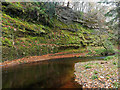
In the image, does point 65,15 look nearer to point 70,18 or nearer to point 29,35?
point 70,18

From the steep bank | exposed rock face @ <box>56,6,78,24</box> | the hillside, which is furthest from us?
exposed rock face @ <box>56,6,78,24</box>

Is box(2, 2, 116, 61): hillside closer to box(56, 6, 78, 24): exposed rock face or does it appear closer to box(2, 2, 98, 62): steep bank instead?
box(2, 2, 98, 62): steep bank

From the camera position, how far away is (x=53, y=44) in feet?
62.2

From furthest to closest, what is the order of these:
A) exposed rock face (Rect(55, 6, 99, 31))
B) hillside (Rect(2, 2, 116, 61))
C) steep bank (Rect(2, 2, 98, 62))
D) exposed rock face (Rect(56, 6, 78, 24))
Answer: exposed rock face (Rect(55, 6, 99, 31)) → exposed rock face (Rect(56, 6, 78, 24)) → hillside (Rect(2, 2, 116, 61)) → steep bank (Rect(2, 2, 98, 62))

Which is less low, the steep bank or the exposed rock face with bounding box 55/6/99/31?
the exposed rock face with bounding box 55/6/99/31

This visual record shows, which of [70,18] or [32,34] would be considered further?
[70,18]

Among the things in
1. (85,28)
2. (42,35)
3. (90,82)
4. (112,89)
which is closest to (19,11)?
(42,35)

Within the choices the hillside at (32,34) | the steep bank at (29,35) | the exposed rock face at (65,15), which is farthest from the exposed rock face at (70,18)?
the steep bank at (29,35)

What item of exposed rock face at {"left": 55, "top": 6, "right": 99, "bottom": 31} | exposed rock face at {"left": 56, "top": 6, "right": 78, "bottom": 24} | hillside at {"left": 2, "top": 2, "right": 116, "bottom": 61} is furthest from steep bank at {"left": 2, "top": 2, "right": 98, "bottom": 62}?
exposed rock face at {"left": 55, "top": 6, "right": 99, "bottom": 31}

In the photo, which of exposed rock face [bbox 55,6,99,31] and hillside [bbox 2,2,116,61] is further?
exposed rock face [bbox 55,6,99,31]

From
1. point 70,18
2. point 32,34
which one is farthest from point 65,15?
point 32,34

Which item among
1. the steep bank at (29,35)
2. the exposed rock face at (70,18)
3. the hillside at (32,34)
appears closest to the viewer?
the steep bank at (29,35)

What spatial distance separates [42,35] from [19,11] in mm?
6907

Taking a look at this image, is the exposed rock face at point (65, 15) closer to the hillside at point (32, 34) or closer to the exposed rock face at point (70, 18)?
the exposed rock face at point (70, 18)
